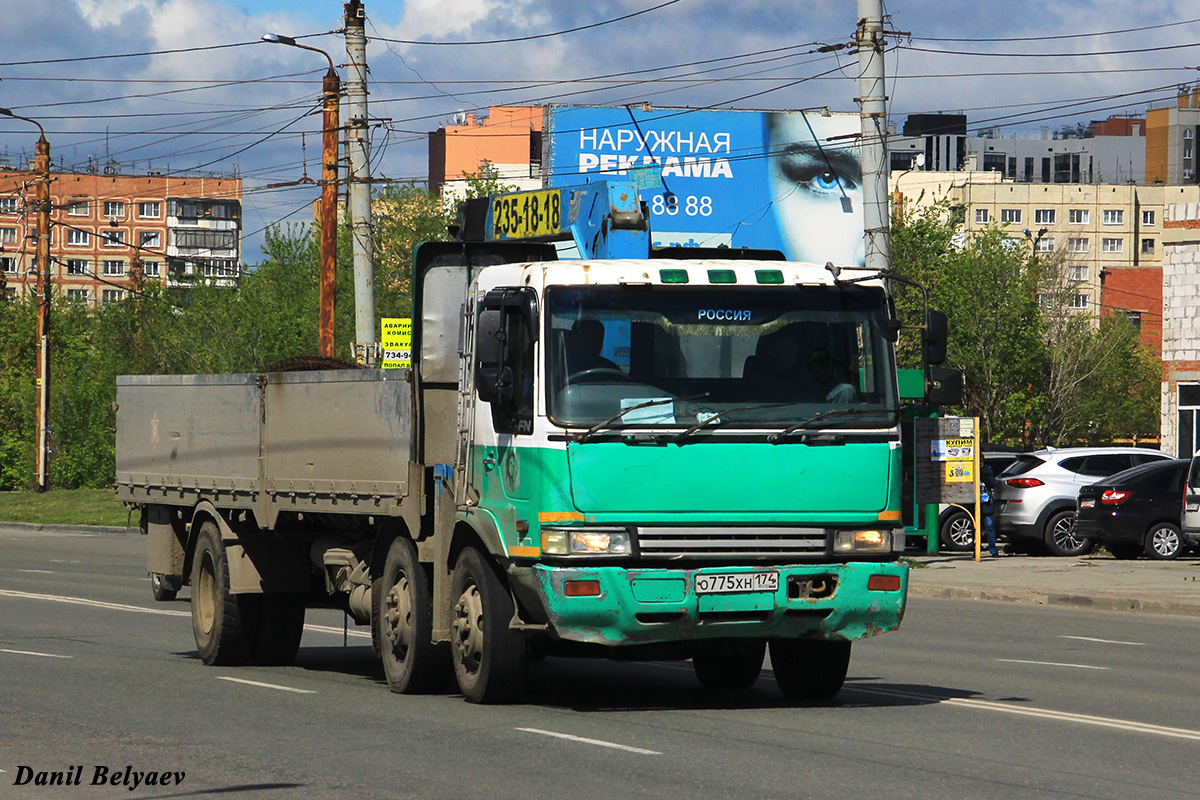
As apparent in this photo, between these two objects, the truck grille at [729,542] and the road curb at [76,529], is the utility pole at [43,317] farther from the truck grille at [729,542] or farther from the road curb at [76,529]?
the truck grille at [729,542]

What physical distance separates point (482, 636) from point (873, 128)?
43.7 ft

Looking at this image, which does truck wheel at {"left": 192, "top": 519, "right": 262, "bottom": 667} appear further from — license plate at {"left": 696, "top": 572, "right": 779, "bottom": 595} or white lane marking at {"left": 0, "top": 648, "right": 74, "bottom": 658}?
license plate at {"left": 696, "top": 572, "right": 779, "bottom": 595}

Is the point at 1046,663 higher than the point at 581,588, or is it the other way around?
the point at 581,588

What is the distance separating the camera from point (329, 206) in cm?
2597

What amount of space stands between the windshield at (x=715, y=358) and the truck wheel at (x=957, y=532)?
738 inches

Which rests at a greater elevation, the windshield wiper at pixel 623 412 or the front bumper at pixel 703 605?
the windshield wiper at pixel 623 412

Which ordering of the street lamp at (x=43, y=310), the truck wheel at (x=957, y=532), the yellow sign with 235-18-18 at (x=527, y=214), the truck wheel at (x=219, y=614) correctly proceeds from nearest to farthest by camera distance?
the yellow sign with 235-18-18 at (x=527, y=214)
the truck wheel at (x=219, y=614)
the truck wheel at (x=957, y=532)
the street lamp at (x=43, y=310)

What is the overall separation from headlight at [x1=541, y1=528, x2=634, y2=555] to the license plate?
432 mm

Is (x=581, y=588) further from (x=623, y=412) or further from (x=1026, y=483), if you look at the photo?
(x=1026, y=483)

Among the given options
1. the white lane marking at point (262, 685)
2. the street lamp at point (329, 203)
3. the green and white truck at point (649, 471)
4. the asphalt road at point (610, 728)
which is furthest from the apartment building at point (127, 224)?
the green and white truck at point (649, 471)

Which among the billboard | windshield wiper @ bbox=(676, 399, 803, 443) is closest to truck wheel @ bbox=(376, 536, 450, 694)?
windshield wiper @ bbox=(676, 399, 803, 443)

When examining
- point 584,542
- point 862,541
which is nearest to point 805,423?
point 862,541

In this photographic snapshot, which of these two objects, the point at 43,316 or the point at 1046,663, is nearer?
the point at 1046,663

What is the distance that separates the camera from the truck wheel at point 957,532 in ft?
92.3
